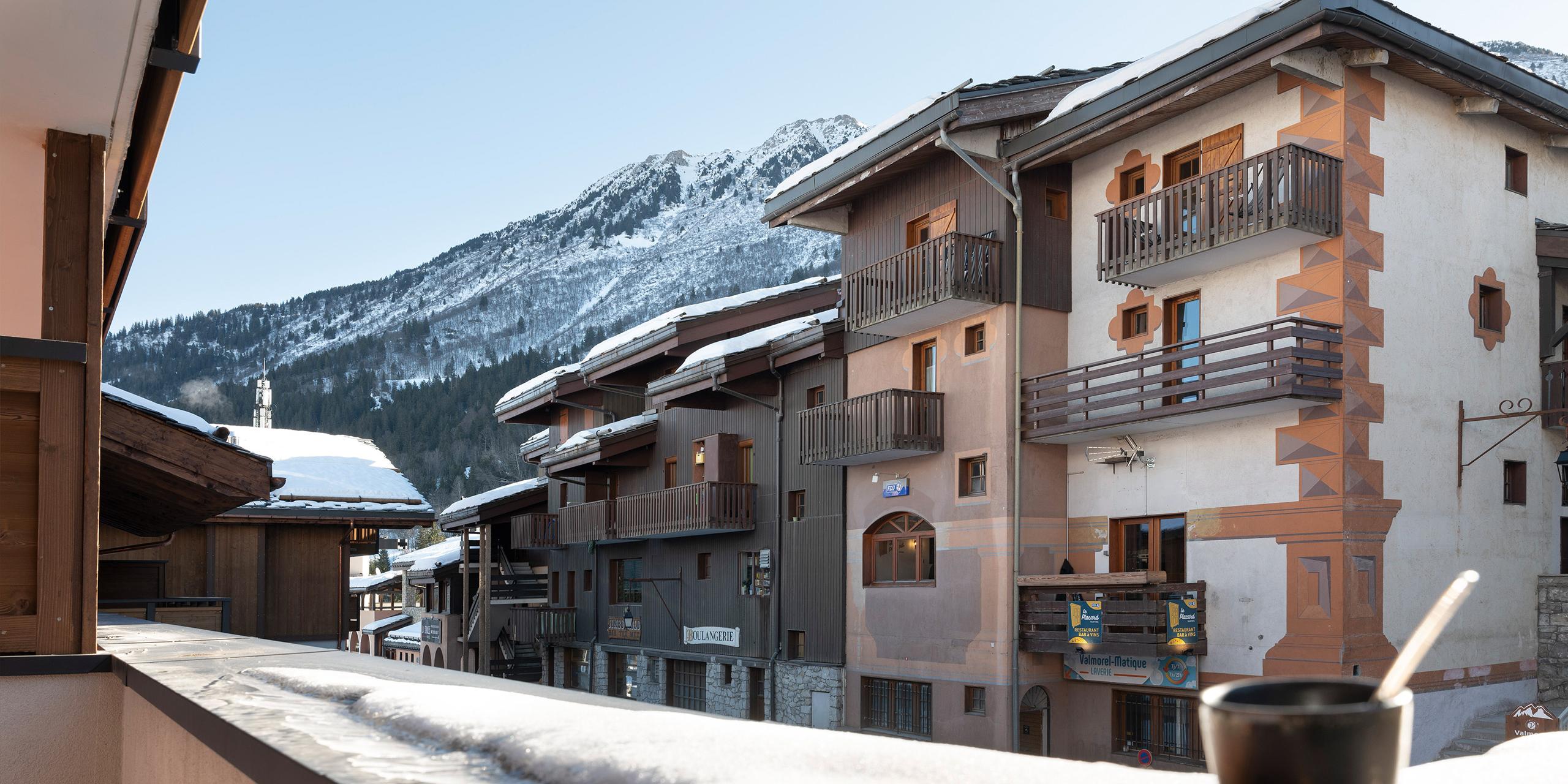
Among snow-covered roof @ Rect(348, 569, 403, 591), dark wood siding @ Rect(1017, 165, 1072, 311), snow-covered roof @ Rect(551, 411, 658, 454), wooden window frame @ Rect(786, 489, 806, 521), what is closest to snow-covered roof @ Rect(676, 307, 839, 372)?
wooden window frame @ Rect(786, 489, 806, 521)

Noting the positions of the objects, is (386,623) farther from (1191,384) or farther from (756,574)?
(1191,384)

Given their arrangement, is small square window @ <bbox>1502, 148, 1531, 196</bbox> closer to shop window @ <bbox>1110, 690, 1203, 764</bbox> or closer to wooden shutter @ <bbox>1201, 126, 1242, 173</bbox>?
wooden shutter @ <bbox>1201, 126, 1242, 173</bbox>

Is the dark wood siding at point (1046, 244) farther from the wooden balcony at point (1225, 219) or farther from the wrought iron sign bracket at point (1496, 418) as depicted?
the wrought iron sign bracket at point (1496, 418)

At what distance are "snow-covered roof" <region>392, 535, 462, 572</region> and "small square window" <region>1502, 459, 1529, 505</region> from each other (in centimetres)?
2993

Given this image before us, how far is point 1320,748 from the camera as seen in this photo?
114cm

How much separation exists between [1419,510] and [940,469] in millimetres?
7586

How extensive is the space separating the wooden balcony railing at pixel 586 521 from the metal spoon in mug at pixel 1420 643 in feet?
101

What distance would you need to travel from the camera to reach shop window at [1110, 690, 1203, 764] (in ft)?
57.0

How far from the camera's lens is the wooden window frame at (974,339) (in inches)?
818

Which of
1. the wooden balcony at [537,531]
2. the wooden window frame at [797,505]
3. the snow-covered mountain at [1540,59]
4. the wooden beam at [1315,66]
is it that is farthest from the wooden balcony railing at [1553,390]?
the snow-covered mountain at [1540,59]

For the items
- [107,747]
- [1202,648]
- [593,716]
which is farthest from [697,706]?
[593,716]

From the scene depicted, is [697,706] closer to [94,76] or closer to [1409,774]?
[94,76]

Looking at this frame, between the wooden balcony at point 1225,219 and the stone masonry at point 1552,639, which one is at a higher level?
the wooden balcony at point 1225,219

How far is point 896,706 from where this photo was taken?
72.9 ft
